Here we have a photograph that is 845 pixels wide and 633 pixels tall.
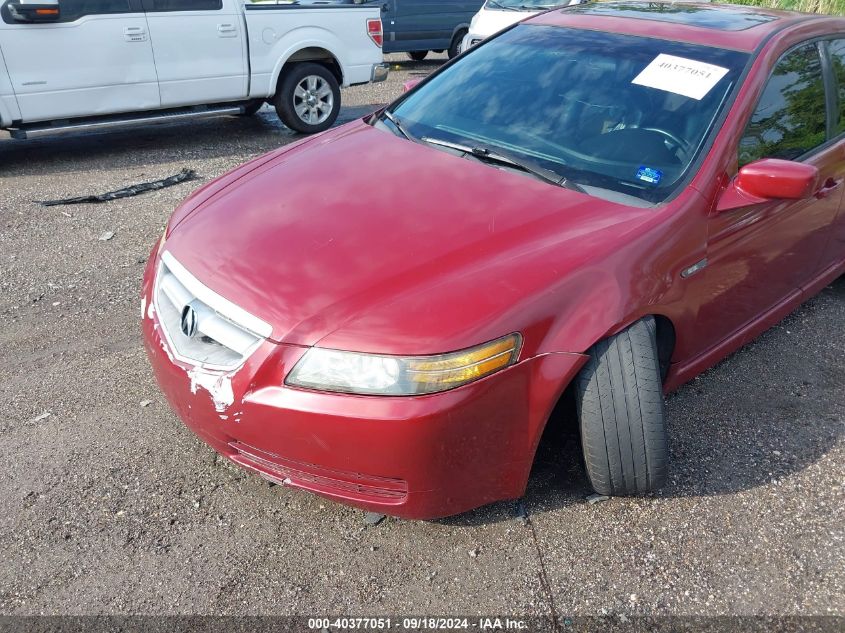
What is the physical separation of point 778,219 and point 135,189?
15.9ft

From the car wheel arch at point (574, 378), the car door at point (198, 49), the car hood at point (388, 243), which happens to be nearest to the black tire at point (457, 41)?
the car door at point (198, 49)

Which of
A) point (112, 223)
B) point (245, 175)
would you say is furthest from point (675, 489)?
point (112, 223)

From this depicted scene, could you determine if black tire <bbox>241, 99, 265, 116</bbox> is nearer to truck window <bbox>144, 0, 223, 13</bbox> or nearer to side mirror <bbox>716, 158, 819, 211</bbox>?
truck window <bbox>144, 0, 223, 13</bbox>

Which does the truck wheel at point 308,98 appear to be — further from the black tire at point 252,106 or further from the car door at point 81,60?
the car door at point 81,60

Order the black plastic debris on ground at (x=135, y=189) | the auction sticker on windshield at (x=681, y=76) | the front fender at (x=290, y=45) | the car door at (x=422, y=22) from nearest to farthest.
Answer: the auction sticker on windshield at (x=681, y=76) < the black plastic debris on ground at (x=135, y=189) < the front fender at (x=290, y=45) < the car door at (x=422, y=22)

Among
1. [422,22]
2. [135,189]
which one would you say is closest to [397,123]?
[135,189]

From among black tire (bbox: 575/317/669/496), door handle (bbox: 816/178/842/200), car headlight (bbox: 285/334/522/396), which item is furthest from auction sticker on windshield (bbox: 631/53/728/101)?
car headlight (bbox: 285/334/522/396)

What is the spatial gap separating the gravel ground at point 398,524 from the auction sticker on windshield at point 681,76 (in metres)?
1.36

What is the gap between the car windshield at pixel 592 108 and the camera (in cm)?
302

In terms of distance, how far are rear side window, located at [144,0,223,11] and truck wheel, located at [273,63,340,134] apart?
1.03 metres

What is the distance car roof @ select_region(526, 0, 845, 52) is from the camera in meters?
3.42

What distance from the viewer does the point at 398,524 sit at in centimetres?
274

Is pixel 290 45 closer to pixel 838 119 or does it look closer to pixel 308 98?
pixel 308 98

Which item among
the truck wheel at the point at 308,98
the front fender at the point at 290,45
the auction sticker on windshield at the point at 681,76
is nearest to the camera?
the auction sticker on windshield at the point at 681,76
